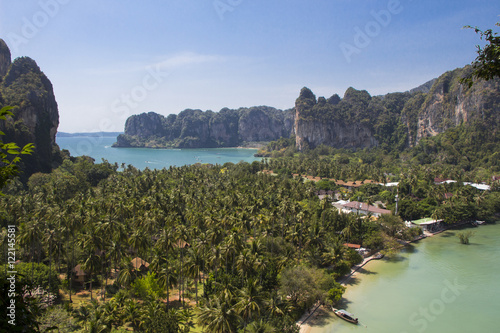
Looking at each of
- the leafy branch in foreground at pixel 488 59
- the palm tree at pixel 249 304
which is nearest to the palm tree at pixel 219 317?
the palm tree at pixel 249 304

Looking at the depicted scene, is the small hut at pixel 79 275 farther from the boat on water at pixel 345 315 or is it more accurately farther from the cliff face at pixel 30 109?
the cliff face at pixel 30 109

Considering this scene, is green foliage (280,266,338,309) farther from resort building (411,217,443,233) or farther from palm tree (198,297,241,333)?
resort building (411,217,443,233)

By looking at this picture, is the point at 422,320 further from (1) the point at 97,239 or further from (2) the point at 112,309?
(1) the point at 97,239

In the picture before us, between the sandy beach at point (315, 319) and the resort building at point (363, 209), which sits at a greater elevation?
the resort building at point (363, 209)

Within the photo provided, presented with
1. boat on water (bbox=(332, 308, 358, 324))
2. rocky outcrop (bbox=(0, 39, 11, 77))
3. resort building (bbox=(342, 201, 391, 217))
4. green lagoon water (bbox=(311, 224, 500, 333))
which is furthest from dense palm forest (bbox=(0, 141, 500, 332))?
rocky outcrop (bbox=(0, 39, 11, 77))

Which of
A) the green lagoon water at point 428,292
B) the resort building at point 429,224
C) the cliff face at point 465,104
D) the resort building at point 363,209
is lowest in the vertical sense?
the green lagoon water at point 428,292

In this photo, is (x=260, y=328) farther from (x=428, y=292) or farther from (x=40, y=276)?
(x=428, y=292)
